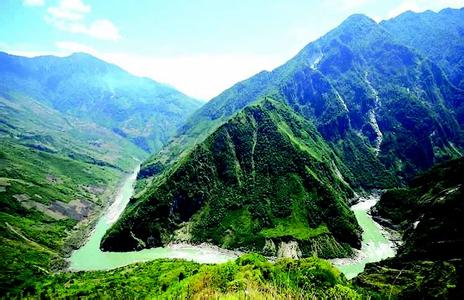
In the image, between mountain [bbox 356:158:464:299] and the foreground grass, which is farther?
mountain [bbox 356:158:464:299]

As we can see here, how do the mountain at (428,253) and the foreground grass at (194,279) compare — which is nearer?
the foreground grass at (194,279)

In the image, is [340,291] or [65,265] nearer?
[340,291]

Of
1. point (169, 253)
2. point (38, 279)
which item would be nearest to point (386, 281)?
point (169, 253)

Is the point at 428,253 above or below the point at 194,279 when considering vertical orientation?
below

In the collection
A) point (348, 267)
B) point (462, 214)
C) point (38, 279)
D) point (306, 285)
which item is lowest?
point (348, 267)

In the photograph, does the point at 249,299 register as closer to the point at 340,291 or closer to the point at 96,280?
the point at 340,291

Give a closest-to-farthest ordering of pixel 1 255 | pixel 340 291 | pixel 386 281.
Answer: pixel 340 291
pixel 386 281
pixel 1 255

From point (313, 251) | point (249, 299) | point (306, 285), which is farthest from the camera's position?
point (313, 251)

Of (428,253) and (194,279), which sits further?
(428,253)
